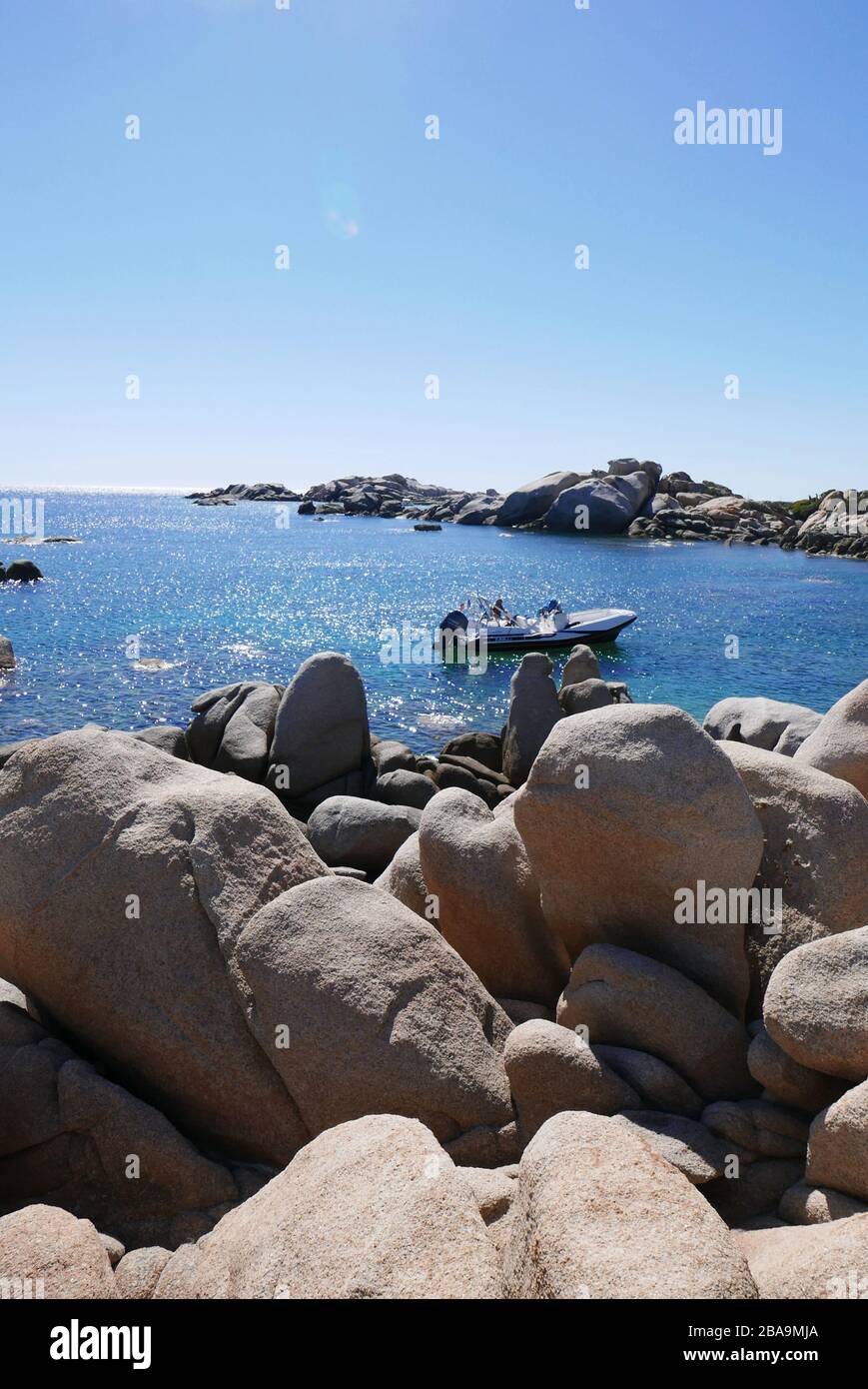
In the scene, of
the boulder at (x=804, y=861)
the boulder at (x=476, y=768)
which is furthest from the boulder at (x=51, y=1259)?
the boulder at (x=476, y=768)

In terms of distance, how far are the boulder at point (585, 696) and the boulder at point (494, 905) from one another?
16819mm

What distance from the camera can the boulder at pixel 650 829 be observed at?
7.05 metres

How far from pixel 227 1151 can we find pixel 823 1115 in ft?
13.1

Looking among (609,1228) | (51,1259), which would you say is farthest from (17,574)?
(609,1228)

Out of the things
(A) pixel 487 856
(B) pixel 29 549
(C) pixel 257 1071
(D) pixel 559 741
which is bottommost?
Result: (C) pixel 257 1071

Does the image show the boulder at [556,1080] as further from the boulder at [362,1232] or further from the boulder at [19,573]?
the boulder at [19,573]

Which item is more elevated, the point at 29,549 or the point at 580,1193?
the point at 29,549

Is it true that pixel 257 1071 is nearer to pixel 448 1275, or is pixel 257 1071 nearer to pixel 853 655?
pixel 448 1275

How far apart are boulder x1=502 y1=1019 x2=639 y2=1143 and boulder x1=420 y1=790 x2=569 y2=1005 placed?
1721mm

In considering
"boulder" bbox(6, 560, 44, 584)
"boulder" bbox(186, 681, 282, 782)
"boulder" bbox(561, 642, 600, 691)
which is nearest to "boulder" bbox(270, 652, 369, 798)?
"boulder" bbox(186, 681, 282, 782)

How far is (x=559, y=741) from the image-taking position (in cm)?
746

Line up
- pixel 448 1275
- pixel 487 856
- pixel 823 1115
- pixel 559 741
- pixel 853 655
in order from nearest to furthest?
pixel 448 1275 < pixel 823 1115 < pixel 559 741 < pixel 487 856 < pixel 853 655

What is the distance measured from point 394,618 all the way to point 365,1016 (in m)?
50.6

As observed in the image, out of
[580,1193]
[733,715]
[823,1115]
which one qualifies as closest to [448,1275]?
[580,1193]
